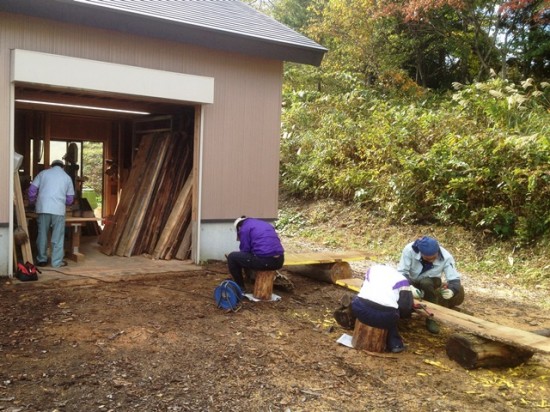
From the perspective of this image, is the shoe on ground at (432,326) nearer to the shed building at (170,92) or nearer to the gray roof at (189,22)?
the shed building at (170,92)

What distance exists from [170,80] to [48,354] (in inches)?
190

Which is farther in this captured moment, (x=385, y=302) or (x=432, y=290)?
(x=432, y=290)

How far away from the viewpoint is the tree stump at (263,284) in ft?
23.0

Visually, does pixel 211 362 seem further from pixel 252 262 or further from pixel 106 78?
pixel 106 78

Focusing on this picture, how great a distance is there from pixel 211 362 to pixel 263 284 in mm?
2296

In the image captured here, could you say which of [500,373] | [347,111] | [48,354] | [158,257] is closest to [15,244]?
[158,257]

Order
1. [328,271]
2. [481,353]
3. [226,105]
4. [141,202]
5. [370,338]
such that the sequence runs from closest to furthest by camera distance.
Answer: [481,353] → [370,338] → [328,271] → [226,105] → [141,202]

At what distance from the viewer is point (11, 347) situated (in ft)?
16.0

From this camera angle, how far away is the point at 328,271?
8.41 metres

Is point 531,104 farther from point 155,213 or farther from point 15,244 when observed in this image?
point 15,244

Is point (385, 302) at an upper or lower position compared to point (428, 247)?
lower

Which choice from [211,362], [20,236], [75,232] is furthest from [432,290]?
[75,232]

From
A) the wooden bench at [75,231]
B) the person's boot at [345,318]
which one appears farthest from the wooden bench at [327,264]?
the wooden bench at [75,231]

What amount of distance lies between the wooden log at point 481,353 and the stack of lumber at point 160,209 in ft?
17.8
